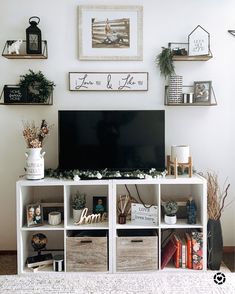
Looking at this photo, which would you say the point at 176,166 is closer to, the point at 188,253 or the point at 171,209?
the point at 171,209

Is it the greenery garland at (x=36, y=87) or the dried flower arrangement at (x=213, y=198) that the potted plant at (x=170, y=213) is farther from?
the greenery garland at (x=36, y=87)

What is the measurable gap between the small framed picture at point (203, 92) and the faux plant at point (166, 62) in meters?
0.27

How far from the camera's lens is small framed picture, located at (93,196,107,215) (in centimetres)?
277

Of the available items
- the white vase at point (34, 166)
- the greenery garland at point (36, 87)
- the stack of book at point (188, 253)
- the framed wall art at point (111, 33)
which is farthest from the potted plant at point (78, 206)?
the framed wall art at point (111, 33)

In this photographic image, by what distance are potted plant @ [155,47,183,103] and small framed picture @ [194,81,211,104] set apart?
0.16 metres

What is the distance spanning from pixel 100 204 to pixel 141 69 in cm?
125

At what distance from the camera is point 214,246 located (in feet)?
8.70

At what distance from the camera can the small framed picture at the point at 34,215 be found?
102 inches

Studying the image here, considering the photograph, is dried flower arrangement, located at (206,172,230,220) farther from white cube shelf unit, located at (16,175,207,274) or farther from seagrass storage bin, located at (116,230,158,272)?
seagrass storage bin, located at (116,230,158,272)

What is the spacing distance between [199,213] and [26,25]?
221 cm

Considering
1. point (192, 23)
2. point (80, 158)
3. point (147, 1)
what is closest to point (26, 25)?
point (147, 1)

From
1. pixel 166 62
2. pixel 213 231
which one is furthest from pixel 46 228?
pixel 166 62

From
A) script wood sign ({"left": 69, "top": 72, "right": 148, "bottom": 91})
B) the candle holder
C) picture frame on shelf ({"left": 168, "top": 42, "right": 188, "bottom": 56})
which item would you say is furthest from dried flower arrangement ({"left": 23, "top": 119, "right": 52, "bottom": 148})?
picture frame on shelf ({"left": 168, "top": 42, "right": 188, "bottom": 56})

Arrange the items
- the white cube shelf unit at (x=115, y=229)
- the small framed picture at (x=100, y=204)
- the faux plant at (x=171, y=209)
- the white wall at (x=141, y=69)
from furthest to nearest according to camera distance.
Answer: the white wall at (x=141, y=69) < the small framed picture at (x=100, y=204) < the faux plant at (x=171, y=209) < the white cube shelf unit at (x=115, y=229)
